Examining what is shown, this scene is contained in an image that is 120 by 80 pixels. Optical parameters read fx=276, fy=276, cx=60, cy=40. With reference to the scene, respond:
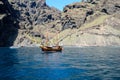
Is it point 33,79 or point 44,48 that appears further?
point 44,48

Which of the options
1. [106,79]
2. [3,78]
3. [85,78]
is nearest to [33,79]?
[3,78]

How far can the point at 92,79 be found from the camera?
181 ft

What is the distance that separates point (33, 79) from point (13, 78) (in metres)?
4.28

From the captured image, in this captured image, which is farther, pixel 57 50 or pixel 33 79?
pixel 57 50

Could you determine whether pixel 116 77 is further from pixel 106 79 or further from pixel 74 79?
pixel 74 79

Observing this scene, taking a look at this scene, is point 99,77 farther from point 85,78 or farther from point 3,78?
point 3,78

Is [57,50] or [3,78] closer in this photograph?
[3,78]

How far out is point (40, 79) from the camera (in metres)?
55.4

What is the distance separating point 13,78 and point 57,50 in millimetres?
134911

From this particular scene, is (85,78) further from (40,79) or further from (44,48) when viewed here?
(44,48)

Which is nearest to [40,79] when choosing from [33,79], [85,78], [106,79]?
[33,79]

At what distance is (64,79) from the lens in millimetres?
55656

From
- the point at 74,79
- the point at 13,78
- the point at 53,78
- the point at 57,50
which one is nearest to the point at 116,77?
the point at 74,79

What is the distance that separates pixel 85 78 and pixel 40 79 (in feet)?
30.3
